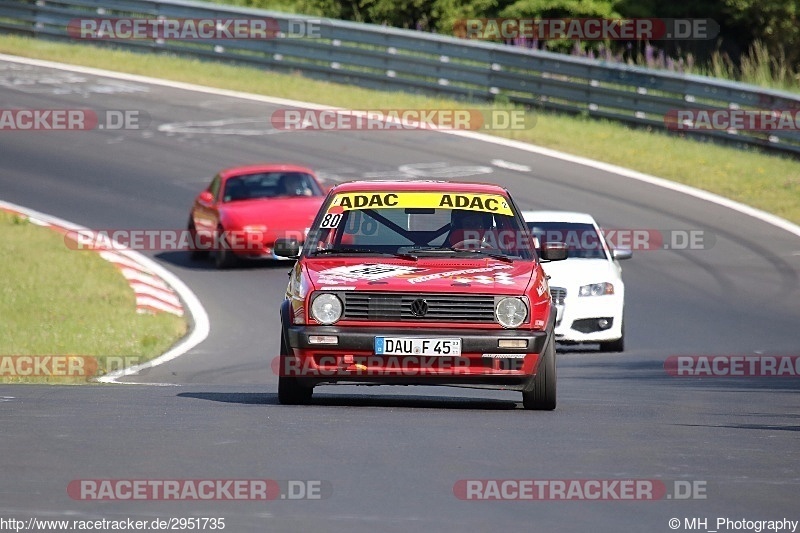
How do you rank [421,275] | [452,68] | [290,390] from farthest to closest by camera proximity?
1. [452,68]
2. [290,390]
3. [421,275]

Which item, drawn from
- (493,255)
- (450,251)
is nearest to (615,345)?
(493,255)

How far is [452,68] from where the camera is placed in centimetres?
3212

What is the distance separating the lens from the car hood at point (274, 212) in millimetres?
21250

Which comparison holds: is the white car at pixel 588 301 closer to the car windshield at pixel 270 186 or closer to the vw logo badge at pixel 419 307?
the car windshield at pixel 270 186

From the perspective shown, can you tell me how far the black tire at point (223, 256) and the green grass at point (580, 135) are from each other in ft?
29.8

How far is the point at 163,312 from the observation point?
719 inches

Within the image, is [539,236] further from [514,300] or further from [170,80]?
[170,80]

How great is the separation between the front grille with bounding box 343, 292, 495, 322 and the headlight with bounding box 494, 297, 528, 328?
5cm

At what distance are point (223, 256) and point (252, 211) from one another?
28.8 inches

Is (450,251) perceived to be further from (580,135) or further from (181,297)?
(580,135)

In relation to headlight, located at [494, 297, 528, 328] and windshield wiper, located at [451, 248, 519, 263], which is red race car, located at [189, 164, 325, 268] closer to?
windshield wiper, located at [451, 248, 519, 263]

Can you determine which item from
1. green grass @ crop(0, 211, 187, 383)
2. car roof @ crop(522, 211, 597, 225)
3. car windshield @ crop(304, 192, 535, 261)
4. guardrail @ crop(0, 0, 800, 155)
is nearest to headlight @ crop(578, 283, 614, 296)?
car roof @ crop(522, 211, 597, 225)

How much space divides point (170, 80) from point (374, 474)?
89.8 ft

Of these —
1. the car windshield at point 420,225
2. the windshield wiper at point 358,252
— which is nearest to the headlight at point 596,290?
the car windshield at point 420,225
